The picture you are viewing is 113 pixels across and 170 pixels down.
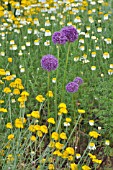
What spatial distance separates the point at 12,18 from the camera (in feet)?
18.7

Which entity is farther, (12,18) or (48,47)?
(12,18)

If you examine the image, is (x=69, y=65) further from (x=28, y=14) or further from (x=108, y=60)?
(x=28, y=14)

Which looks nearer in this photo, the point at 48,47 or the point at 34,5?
the point at 48,47

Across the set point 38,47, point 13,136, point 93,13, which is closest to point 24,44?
point 38,47

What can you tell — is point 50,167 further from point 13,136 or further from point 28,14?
point 28,14

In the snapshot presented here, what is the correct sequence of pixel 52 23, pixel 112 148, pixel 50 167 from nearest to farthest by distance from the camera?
pixel 50 167
pixel 112 148
pixel 52 23

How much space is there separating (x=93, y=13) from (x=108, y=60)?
140 cm

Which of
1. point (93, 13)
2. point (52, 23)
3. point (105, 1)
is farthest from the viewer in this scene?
point (105, 1)

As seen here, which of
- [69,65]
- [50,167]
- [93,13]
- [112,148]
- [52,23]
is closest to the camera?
[50,167]

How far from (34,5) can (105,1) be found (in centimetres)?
117

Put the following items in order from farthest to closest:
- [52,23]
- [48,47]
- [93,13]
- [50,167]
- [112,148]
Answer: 1. [93,13]
2. [52,23]
3. [48,47]
4. [112,148]
5. [50,167]

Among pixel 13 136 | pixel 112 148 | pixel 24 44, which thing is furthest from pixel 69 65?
pixel 13 136

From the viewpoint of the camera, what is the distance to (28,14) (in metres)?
5.98

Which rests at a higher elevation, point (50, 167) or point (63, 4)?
point (63, 4)
